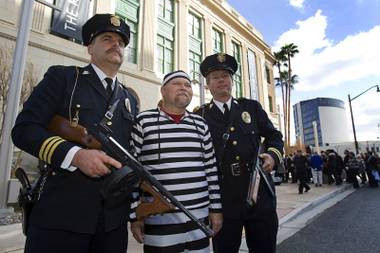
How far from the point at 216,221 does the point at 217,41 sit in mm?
21555

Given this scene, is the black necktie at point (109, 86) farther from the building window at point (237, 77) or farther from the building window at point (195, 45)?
the building window at point (237, 77)

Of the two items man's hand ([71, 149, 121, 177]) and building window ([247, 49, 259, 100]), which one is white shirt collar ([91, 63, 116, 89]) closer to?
man's hand ([71, 149, 121, 177])

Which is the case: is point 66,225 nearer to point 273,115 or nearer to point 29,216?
point 29,216

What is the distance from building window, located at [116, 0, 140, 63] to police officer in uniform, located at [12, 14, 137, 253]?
12982 mm

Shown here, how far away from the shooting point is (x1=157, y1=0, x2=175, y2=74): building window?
16.6 metres

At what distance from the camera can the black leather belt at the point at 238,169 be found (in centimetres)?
237

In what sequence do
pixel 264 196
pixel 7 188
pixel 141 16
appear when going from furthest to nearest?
pixel 141 16, pixel 7 188, pixel 264 196

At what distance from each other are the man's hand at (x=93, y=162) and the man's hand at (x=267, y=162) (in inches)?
54.9

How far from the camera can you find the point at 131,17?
581 inches

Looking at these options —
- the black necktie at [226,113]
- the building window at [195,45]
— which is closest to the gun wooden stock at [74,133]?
the black necktie at [226,113]

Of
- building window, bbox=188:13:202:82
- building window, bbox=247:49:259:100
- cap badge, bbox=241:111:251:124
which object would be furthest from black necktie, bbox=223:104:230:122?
building window, bbox=247:49:259:100

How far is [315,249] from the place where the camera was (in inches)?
171

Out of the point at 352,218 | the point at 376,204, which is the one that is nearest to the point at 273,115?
the point at 376,204

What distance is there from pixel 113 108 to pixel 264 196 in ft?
4.75
